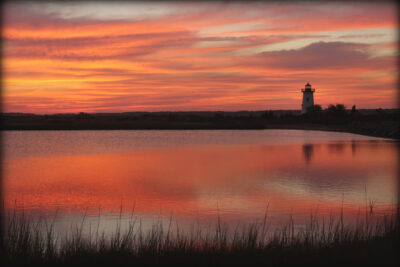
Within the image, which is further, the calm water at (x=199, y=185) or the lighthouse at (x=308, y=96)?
the lighthouse at (x=308, y=96)

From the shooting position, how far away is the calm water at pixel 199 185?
1408 cm

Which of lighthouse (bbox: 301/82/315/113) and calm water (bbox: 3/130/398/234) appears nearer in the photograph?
calm water (bbox: 3/130/398/234)

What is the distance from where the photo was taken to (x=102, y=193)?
1858cm

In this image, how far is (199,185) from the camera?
66.7ft

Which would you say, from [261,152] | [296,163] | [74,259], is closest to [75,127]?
[261,152]

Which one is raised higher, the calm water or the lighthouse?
the lighthouse

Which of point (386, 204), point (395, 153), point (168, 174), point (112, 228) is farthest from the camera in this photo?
point (395, 153)

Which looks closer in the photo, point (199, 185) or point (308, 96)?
point (199, 185)

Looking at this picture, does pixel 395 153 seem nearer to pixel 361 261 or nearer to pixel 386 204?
pixel 386 204

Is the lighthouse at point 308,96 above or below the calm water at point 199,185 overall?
above

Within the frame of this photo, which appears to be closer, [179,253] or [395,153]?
[179,253]

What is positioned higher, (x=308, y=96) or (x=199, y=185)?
(x=308, y=96)

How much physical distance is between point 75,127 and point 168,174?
6178 cm

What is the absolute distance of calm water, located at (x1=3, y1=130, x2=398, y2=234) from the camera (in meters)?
14.1
